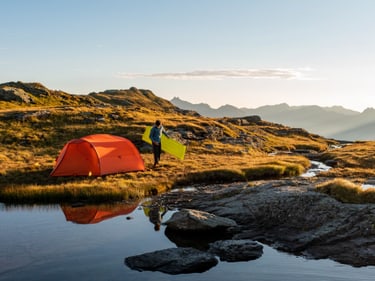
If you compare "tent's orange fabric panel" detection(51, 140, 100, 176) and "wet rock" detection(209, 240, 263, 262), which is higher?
"tent's orange fabric panel" detection(51, 140, 100, 176)

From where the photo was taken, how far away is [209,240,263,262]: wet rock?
1605 centimetres

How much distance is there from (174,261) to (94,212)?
31.3ft

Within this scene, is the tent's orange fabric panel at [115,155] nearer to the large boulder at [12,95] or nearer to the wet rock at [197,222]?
the wet rock at [197,222]

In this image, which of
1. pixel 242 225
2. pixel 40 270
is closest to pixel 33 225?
pixel 40 270

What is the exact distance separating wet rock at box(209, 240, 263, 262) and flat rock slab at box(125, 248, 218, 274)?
626 mm

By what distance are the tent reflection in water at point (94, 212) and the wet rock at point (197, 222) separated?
4.24 meters

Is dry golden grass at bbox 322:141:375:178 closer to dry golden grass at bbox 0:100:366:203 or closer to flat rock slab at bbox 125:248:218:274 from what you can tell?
dry golden grass at bbox 0:100:366:203

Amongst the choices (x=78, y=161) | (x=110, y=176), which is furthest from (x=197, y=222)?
(x=78, y=161)

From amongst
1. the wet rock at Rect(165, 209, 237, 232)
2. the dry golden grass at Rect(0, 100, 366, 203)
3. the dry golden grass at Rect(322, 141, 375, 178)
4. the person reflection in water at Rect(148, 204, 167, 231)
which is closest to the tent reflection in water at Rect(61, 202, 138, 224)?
the person reflection in water at Rect(148, 204, 167, 231)

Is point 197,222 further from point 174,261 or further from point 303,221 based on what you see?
point 303,221

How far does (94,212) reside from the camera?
23422mm

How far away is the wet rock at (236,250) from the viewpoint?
52.6 feet

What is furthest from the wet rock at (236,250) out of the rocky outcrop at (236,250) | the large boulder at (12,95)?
the large boulder at (12,95)

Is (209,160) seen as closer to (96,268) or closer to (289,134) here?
(96,268)
